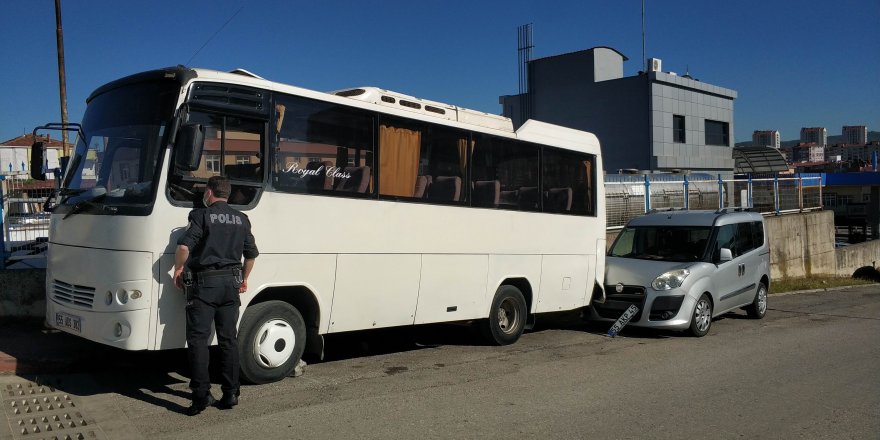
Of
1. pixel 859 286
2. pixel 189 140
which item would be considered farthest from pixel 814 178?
pixel 189 140

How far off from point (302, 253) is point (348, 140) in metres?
1.38

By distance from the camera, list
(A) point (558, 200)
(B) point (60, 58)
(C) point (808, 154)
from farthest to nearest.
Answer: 1. (C) point (808, 154)
2. (B) point (60, 58)
3. (A) point (558, 200)

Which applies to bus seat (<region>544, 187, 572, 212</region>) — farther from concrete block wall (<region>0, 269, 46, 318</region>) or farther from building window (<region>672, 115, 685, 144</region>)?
building window (<region>672, 115, 685, 144</region>)

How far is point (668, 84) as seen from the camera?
30.1 m

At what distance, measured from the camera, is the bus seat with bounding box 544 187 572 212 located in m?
10.1

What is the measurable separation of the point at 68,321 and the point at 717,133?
33.0 meters

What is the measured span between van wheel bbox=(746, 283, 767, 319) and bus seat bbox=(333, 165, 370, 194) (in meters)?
8.71

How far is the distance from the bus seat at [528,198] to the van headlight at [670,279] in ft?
7.78

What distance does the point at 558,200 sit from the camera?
406 inches

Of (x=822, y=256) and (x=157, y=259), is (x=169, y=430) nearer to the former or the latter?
(x=157, y=259)

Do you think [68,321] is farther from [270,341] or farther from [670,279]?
[670,279]

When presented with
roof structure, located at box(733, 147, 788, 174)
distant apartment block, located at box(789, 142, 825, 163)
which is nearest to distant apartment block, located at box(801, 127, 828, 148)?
distant apartment block, located at box(789, 142, 825, 163)

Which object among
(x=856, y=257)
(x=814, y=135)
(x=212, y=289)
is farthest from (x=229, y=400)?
(x=814, y=135)

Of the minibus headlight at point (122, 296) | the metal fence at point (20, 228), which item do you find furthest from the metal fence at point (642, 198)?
the minibus headlight at point (122, 296)
